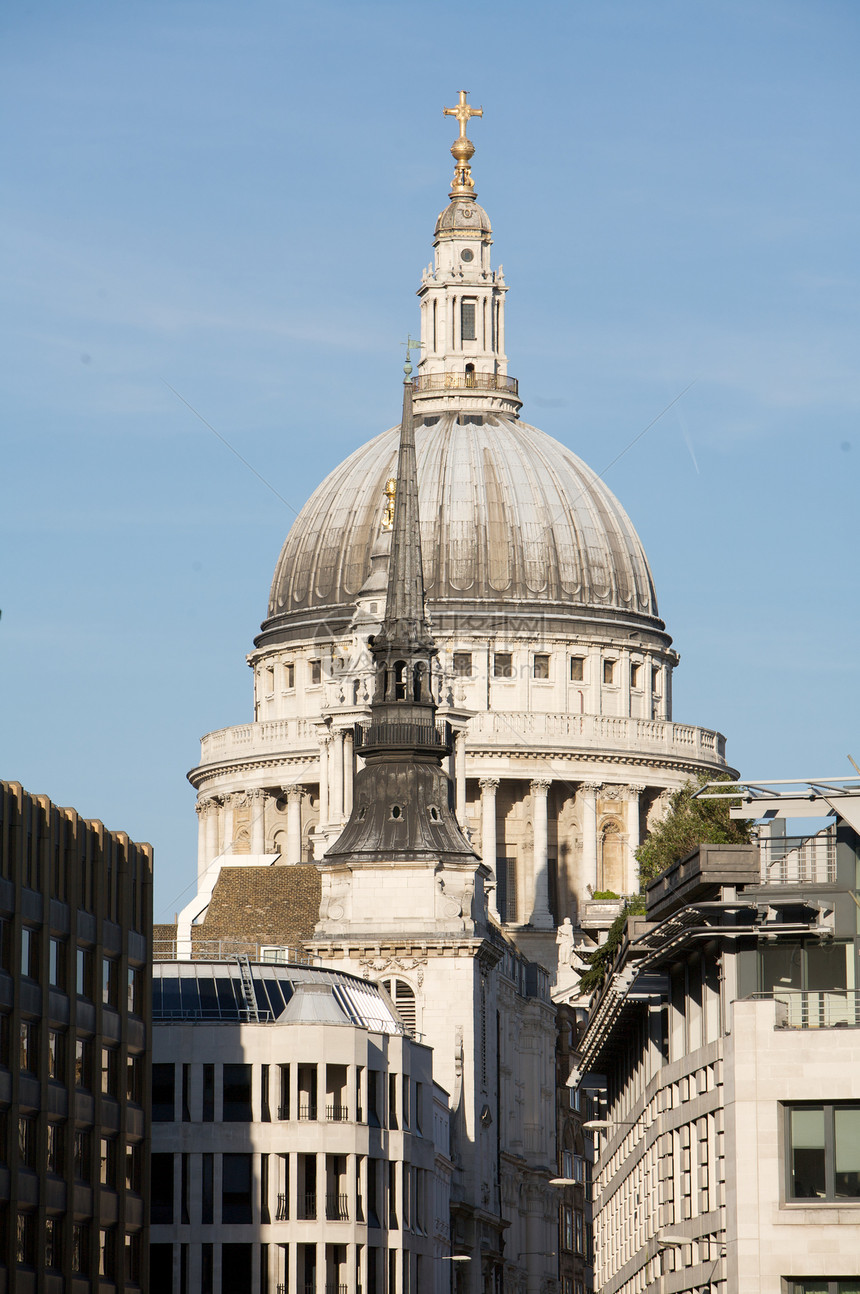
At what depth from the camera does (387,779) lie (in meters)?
171

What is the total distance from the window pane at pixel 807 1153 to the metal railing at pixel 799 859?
5648 mm

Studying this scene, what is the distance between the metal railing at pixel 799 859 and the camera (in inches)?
3403

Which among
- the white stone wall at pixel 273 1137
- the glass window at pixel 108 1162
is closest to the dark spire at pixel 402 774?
the white stone wall at pixel 273 1137

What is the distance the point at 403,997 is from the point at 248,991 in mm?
26284

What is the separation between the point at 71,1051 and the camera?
380ft

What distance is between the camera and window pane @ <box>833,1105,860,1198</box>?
8219cm

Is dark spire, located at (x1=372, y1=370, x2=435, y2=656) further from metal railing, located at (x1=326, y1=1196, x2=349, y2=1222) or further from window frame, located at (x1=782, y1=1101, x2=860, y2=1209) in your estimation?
window frame, located at (x1=782, y1=1101, x2=860, y2=1209)

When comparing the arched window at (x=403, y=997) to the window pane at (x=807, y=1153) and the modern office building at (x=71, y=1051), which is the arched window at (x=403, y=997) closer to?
the modern office building at (x=71, y=1051)

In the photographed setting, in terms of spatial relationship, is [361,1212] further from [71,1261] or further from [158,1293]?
[71,1261]

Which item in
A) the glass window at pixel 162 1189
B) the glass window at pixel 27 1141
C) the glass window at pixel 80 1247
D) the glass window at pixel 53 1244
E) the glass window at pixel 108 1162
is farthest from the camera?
the glass window at pixel 162 1189

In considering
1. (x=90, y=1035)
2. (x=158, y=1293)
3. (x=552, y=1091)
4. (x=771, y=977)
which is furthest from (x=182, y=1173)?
(x=552, y=1091)

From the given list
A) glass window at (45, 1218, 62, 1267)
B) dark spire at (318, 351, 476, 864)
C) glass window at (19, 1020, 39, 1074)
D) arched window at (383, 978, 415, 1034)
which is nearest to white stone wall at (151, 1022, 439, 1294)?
glass window at (45, 1218, 62, 1267)

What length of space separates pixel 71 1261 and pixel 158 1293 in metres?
18.5

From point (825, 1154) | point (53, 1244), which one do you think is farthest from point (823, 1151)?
point (53, 1244)
